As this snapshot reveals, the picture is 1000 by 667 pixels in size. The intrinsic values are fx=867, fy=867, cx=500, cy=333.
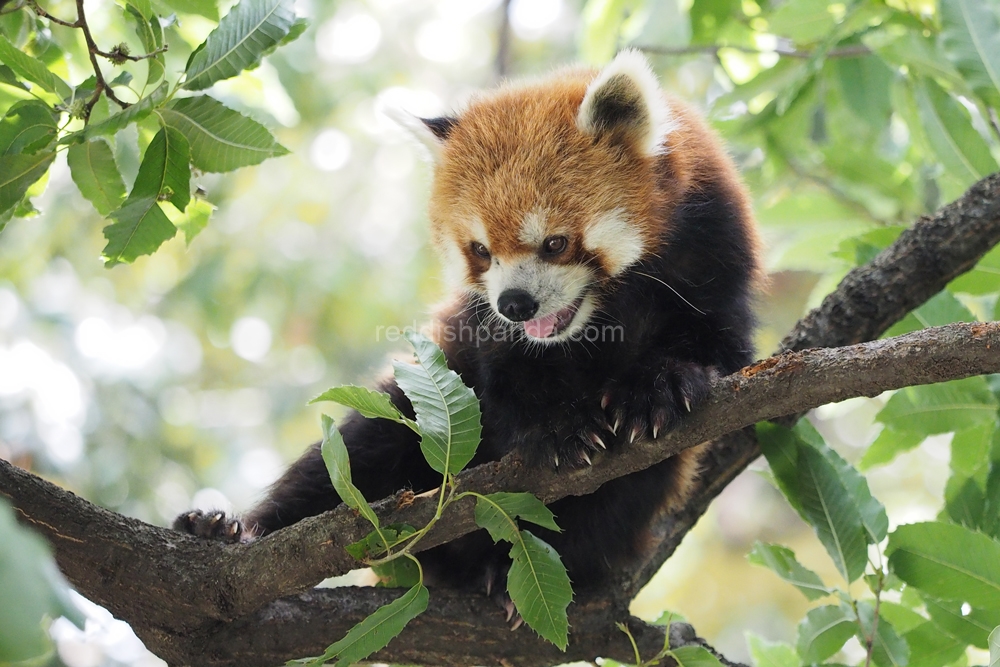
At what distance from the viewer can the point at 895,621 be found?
9.23ft

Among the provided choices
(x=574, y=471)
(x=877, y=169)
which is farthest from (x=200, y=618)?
(x=877, y=169)

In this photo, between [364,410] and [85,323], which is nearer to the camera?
[364,410]

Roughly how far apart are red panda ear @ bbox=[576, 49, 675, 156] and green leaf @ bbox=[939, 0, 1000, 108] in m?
1.03

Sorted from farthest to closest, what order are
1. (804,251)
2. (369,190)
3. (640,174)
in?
(369,190) → (804,251) → (640,174)

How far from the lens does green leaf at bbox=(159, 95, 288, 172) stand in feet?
7.57

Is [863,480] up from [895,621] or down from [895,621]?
up

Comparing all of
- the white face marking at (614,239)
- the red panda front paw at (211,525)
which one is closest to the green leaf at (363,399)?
the red panda front paw at (211,525)

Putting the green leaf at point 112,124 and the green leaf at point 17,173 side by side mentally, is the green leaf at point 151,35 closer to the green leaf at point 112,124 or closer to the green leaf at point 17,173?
the green leaf at point 112,124

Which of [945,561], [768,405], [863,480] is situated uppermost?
[768,405]

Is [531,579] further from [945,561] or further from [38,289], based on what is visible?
[38,289]

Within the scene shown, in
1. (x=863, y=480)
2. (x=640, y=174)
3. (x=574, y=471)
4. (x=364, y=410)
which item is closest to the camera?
(x=364, y=410)

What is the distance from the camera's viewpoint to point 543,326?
9.95ft

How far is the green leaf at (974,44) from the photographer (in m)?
3.08

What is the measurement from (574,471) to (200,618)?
3.70 ft
